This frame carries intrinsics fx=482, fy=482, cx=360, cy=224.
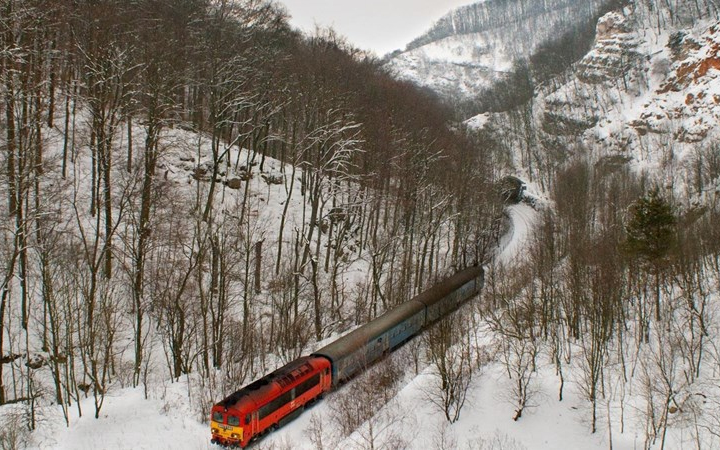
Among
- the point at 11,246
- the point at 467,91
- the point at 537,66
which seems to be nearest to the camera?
the point at 11,246

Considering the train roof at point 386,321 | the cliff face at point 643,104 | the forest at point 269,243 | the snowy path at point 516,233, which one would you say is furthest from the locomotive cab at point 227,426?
the cliff face at point 643,104

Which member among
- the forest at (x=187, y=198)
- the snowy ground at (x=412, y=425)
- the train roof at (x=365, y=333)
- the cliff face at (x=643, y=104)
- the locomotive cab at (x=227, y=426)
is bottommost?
the snowy ground at (x=412, y=425)

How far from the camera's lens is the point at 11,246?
21.5 m

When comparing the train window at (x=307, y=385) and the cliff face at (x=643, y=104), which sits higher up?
the cliff face at (x=643, y=104)

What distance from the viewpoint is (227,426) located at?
632 inches

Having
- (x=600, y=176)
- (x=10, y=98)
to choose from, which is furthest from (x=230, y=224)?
(x=600, y=176)

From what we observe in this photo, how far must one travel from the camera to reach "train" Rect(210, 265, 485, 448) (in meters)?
16.2

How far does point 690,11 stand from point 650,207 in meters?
93.8

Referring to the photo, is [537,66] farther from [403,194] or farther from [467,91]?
[403,194]

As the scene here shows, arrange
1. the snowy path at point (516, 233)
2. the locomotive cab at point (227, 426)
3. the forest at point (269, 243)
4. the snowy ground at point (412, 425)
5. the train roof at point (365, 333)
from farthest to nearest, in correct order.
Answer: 1. the snowy path at point (516, 233)
2. the train roof at point (365, 333)
3. the forest at point (269, 243)
4. the snowy ground at point (412, 425)
5. the locomotive cab at point (227, 426)

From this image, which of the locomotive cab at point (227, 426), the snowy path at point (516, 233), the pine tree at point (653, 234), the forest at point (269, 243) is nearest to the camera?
the locomotive cab at point (227, 426)

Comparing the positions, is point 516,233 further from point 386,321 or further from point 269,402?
point 269,402

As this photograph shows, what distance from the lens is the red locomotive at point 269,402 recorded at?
52.5ft

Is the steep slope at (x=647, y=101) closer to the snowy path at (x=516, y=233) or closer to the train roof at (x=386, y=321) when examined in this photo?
the snowy path at (x=516, y=233)
